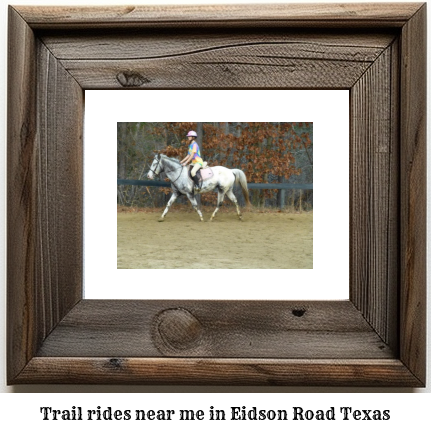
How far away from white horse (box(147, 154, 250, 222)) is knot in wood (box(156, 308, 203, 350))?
0.45 ft

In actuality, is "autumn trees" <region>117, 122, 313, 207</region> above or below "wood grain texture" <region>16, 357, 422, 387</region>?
above

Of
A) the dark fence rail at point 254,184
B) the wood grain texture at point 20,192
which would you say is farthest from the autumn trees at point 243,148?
the wood grain texture at point 20,192

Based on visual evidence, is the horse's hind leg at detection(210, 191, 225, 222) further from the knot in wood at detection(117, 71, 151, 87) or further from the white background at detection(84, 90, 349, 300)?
A: the knot in wood at detection(117, 71, 151, 87)

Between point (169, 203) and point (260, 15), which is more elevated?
point (260, 15)

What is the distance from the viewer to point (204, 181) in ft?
2.74

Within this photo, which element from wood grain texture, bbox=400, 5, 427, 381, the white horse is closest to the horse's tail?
the white horse

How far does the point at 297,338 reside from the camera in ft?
2.68

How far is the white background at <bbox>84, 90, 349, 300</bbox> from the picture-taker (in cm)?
83

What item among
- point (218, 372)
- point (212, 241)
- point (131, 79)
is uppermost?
point (131, 79)

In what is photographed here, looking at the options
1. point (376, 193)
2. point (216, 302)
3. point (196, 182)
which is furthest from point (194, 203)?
point (376, 193)

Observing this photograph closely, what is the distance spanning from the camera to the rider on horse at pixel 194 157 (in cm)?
83

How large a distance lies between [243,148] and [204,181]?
7cm

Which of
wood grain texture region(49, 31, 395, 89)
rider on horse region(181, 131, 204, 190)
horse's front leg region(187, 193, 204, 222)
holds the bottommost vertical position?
horse's front leg region(187, 193, 204, 222)

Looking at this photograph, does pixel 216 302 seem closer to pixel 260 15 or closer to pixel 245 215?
pixel 245 215
